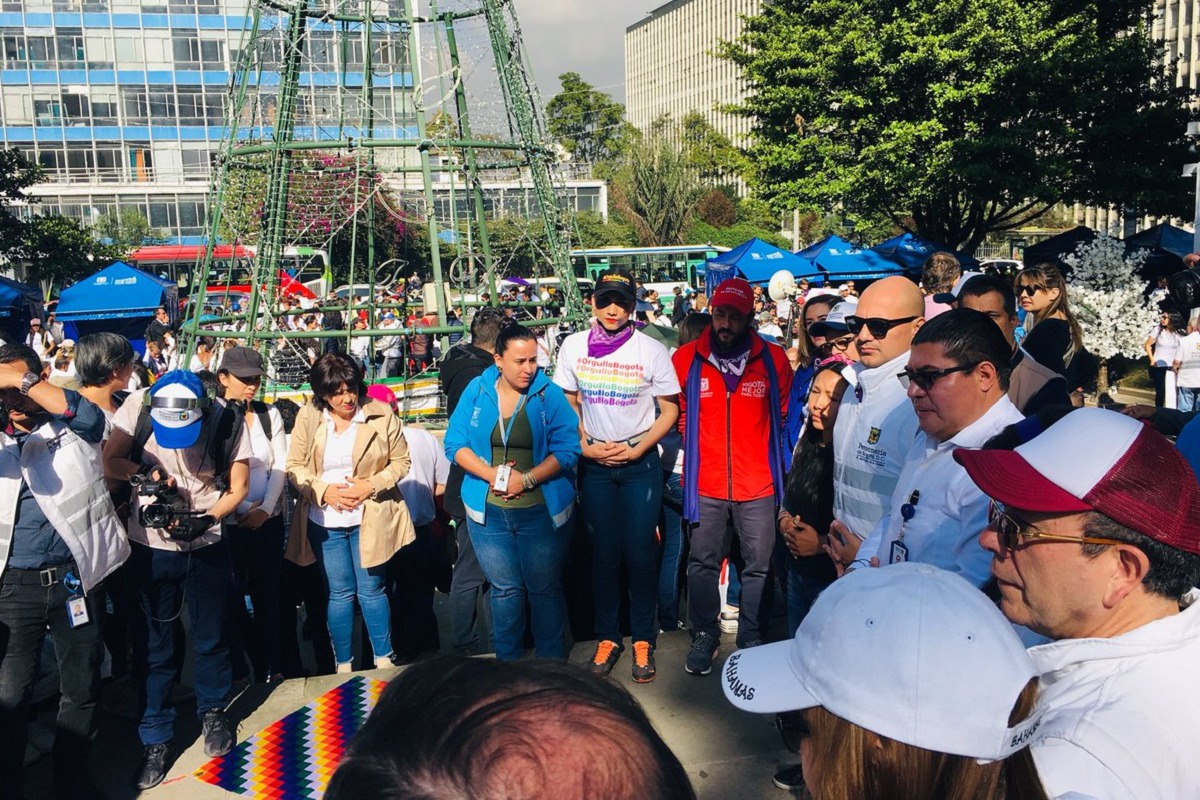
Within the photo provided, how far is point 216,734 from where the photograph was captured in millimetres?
4285

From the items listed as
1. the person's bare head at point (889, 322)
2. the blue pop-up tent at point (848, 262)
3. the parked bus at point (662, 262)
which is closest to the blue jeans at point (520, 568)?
the person's bare head at point (889, 322)

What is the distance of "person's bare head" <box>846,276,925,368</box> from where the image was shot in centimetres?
365

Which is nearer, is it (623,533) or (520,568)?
(520,568)

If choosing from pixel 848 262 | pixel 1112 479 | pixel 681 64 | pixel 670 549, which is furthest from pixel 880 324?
pixel 681 64

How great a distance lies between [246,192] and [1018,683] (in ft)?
30.9

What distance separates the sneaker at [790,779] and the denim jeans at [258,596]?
2.81 metres

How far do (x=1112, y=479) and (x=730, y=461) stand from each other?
307cm

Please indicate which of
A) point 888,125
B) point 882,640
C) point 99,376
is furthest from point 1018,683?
point 888,125

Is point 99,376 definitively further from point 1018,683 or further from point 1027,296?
point 1027,296

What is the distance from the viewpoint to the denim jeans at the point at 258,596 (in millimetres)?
4965

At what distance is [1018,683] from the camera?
53.3 inches

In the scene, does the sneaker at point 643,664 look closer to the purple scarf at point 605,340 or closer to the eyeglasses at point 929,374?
the purple scarf at point 605,340

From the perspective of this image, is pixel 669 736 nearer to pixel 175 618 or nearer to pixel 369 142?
pixel 175 618

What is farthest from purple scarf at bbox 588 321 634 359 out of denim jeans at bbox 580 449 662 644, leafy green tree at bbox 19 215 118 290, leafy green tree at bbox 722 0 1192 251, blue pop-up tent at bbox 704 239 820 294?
leafy green tree at bbox 19 215 118 290
